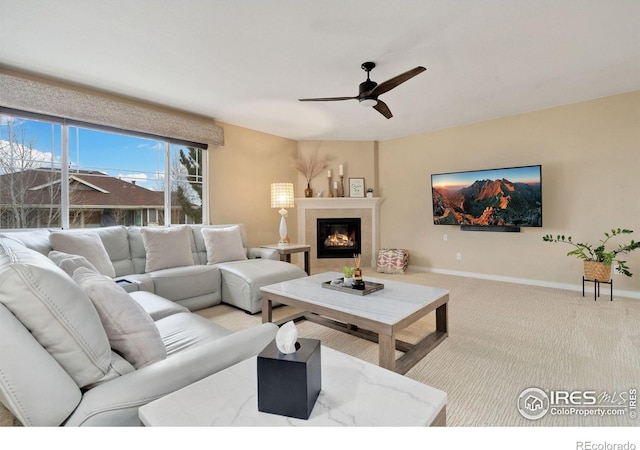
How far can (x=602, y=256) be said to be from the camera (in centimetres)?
351

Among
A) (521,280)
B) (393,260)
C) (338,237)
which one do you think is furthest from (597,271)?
(338,237)

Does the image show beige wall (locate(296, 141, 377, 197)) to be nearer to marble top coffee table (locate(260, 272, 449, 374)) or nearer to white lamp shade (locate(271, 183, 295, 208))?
white lamp shade (locate(271, 183, 295, 208))

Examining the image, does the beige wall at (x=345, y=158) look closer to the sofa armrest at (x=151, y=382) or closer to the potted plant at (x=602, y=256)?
the potted plant at (x=602, y=256)

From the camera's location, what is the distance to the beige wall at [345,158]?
5.76 meters

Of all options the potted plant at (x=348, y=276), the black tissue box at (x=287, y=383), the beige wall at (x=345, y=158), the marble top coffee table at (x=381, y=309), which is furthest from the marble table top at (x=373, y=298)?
the beige wall at (x=345, y=158)

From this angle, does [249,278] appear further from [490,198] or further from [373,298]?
[490,198]

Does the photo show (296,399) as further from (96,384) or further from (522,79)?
(522,79)

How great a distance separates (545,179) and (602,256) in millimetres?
1214

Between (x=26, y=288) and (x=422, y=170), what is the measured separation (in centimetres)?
533

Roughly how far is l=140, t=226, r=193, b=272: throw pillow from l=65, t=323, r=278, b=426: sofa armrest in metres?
2.46

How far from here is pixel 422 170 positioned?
5.34 metres

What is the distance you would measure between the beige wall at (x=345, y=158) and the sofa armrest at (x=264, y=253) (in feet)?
6.58

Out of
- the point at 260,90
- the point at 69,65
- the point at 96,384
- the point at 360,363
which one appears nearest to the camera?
the point at 96,384

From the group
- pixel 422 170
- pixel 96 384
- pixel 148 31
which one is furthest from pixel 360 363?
pixel 422 170
